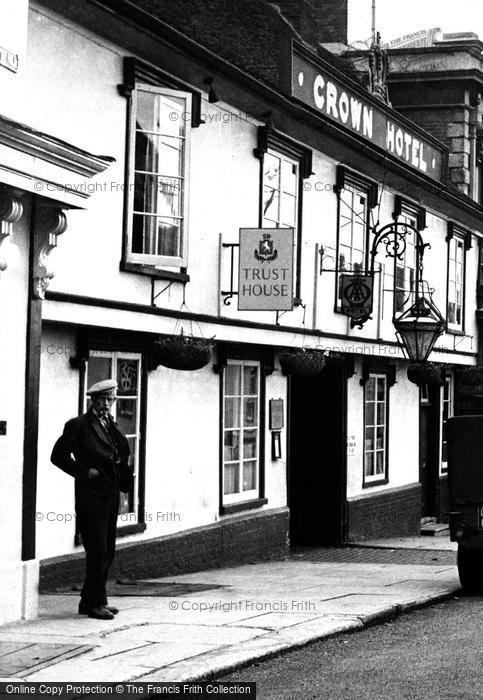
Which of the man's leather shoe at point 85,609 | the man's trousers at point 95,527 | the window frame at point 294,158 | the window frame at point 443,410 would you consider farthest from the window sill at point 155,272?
the window frame at point 443,410

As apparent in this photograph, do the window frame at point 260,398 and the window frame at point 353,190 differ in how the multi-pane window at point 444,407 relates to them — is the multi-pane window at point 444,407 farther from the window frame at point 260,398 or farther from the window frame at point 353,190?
the window frame at point 260,398

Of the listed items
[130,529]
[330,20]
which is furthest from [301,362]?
[330,20]

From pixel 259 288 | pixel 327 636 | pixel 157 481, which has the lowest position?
pixel 327 636

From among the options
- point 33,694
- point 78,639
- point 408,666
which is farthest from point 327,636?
point 33,694

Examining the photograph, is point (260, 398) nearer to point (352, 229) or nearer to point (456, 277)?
point (352, 229)

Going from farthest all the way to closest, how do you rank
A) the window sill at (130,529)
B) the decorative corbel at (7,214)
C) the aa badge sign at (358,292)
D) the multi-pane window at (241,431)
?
1. the aa badge sign at (358,292)
2. the multi-pane window at (241,431)
3. the window sill at (130,529)
4. the decorative corbel at (7,214)

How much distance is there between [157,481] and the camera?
1448 cm

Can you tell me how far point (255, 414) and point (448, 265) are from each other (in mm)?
9303

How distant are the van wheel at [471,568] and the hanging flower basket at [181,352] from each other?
3473 mm

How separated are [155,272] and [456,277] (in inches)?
524

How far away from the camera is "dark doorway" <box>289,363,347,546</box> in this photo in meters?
20.6

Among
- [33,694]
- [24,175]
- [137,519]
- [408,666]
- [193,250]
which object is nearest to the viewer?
[33,694]

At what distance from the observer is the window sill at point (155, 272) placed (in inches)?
528

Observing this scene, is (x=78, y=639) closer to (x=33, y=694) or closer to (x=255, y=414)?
(x=33, y=694)
